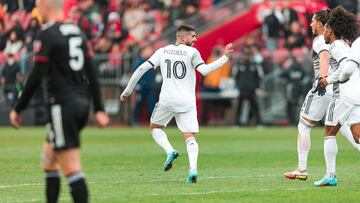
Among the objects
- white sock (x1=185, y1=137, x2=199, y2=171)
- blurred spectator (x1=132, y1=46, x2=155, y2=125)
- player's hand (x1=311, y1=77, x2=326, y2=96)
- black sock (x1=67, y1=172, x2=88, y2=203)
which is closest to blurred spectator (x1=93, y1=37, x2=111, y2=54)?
blurred spectator (x1=132, y1=46, x2=155, y2=125)

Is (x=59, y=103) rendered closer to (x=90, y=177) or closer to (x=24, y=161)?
(x=90, y=177)

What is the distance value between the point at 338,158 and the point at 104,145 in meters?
6.64

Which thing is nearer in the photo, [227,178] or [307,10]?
[227,178]

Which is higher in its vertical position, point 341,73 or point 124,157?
point 341,73

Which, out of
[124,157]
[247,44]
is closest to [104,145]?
[124,157]

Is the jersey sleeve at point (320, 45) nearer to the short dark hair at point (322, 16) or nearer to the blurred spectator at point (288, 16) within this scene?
the short dark hair at point (322, 16)

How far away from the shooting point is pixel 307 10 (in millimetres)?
32562

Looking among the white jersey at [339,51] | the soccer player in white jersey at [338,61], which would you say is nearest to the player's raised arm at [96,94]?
the soccer player in white jersey at [338,61]

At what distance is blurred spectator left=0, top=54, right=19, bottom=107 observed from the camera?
3225cm

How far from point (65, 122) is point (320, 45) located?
5.42 metres

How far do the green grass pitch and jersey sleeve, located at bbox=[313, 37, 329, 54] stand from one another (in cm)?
195

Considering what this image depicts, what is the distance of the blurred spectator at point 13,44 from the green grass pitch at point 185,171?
5.41 m

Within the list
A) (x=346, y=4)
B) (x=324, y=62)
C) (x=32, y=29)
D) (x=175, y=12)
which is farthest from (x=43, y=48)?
(x=175, y=12)

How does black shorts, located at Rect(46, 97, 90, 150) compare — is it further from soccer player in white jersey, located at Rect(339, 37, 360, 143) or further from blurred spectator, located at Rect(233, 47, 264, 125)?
Result: blurred spectator, located at Rect(233, 47, 264, 125)
